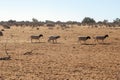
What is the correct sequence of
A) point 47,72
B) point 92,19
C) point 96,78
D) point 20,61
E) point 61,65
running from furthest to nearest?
1. point 92,19
2. point 20,61
3. point 61,65
4. point 47,72
5. point 96,78

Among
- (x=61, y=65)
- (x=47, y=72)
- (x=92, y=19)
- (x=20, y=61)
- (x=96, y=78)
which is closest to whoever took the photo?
(x=96, y=78)

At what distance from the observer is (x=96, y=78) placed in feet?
47.8

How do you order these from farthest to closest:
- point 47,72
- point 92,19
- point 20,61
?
point 92,19, point 20,61, point 47,72

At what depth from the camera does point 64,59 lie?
20594mm

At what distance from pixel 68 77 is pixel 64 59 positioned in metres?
5.80

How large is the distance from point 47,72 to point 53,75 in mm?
826

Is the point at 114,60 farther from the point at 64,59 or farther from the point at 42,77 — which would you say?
the point at 42,77

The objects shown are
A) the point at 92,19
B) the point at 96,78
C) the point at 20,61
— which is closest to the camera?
the point at 96,78

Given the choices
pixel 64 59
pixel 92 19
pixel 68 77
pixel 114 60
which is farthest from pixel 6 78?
pixel 92 19

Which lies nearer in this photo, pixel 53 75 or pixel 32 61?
pixel 53 75

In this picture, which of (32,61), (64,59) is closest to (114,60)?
(64,59)

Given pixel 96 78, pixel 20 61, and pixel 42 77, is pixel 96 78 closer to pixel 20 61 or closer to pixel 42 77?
pixel 42 77

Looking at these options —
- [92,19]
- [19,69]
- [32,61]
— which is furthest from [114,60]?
[92,19]

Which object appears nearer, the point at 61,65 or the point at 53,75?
the point at 53,75
